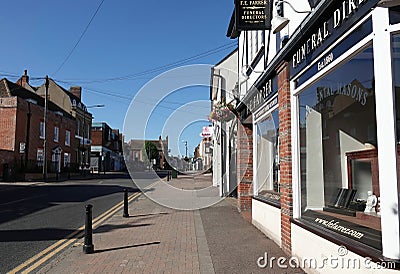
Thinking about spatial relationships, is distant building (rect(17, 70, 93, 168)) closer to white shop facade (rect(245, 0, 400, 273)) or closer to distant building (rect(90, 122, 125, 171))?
distant building (rect(90, 122, 125, 171))

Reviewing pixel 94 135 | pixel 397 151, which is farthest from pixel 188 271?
pixel 94 135

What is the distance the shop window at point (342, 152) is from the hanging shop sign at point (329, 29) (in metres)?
0.34

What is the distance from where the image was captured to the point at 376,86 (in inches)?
147

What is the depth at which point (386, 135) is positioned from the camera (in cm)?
354

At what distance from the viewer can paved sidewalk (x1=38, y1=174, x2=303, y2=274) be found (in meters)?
5.68

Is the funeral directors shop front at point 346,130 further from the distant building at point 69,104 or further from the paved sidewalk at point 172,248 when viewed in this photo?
the distant building at point 69,104

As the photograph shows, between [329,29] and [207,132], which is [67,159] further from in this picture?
[329,29]

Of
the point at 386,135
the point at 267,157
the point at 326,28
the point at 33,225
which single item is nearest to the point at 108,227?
the point at 33,225

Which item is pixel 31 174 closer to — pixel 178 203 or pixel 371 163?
pixel 178 203

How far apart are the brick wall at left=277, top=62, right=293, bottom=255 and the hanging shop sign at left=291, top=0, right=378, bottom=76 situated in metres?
0.61

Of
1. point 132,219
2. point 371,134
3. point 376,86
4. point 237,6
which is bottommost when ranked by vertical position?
point 132,219

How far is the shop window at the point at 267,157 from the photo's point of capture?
8469 mm

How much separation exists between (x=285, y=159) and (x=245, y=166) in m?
4.56

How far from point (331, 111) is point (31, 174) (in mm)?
30488
